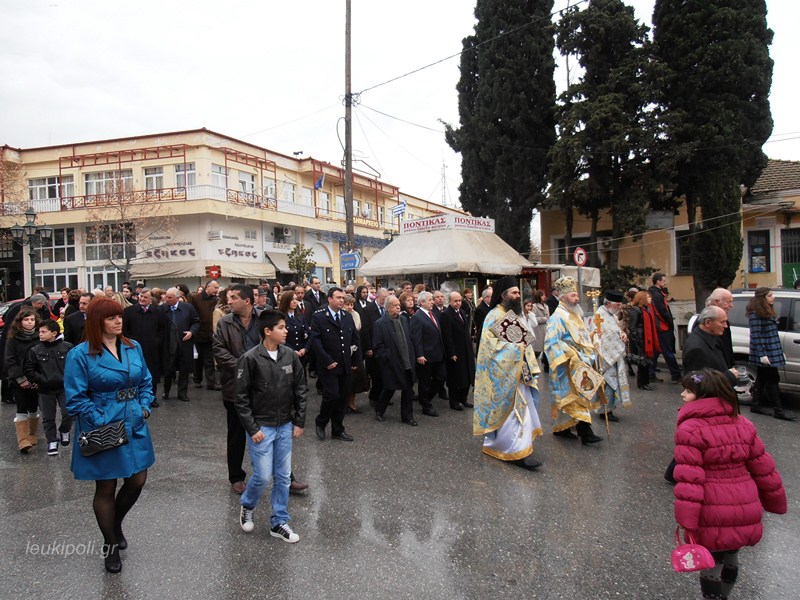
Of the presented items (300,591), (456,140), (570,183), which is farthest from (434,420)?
(456,140)

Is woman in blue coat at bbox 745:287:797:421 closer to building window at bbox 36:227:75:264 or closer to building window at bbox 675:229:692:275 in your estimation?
building window at bbox 675:229:692:275

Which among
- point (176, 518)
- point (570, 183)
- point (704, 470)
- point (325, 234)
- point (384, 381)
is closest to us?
point (704, 470)

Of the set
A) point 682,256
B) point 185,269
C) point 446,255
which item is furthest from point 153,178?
point 682,256

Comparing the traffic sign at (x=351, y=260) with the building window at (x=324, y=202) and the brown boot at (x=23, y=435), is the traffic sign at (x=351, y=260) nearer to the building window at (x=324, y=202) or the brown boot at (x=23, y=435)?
the brown boot at (x=23, y=435)

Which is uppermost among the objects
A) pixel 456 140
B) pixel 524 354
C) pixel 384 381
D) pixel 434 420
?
pixel 456 140

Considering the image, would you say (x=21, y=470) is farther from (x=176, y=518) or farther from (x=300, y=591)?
(x=300, y=591)

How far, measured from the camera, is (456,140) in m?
Result: 24.5

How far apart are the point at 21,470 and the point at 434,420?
16.0 ft

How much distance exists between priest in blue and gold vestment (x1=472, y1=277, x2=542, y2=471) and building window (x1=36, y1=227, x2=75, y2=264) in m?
33.6

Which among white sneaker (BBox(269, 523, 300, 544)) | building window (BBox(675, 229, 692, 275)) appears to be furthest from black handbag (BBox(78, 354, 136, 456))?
building window (BBox(675, 229, 692, 275))

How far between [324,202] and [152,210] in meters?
13.2

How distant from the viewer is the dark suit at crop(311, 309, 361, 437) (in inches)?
253

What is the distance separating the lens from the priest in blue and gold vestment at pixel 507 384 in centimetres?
571

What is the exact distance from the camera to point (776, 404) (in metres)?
7.53
